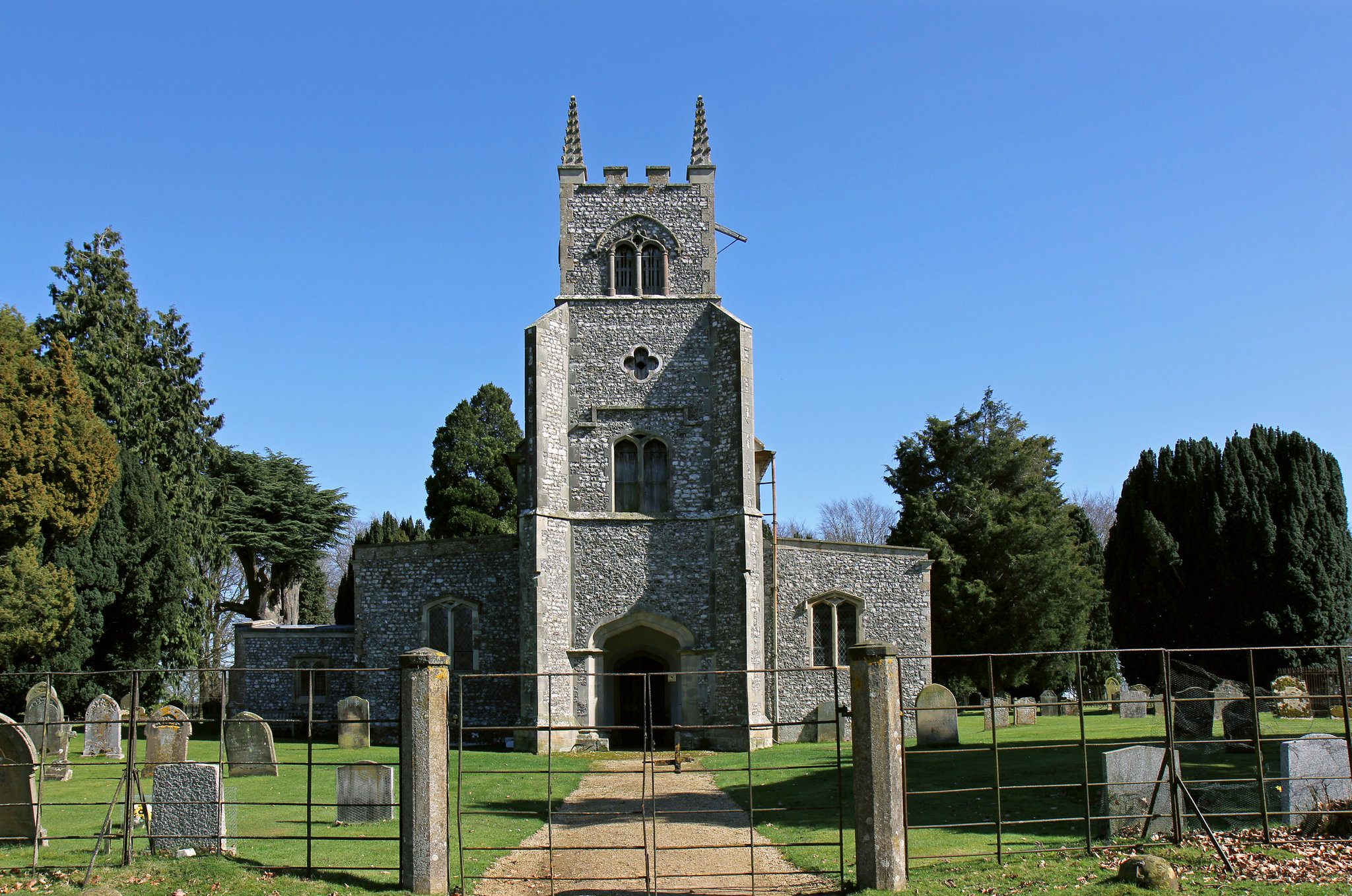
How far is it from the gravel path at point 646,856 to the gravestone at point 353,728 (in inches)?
284

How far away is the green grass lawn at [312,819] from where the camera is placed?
10.1m

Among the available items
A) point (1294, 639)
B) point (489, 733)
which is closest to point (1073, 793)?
point (489, 733)

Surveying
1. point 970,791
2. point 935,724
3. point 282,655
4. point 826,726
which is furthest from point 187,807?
point 282,655

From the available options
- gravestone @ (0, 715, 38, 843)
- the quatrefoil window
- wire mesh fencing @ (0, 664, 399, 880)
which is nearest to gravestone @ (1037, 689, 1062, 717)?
the quatrefoil window

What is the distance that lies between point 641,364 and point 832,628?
312 inches

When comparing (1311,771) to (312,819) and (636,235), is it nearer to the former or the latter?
(312,819)

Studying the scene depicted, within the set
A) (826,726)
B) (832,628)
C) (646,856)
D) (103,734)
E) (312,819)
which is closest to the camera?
(646,856)

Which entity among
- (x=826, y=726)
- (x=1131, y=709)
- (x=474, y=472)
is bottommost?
(x=1131, y=709)

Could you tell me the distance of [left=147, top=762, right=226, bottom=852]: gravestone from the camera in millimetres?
10672

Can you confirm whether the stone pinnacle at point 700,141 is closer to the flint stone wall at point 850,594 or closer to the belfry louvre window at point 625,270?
the belfry louvre window at point 625,270

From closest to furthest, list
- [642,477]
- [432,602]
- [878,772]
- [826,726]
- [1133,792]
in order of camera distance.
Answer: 1. [878,772]
2. [1133,792]
3. [826,726]
4. [642,477]
5. [432,602]

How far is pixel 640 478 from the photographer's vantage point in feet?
77.8

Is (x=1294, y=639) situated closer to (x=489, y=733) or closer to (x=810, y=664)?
(x=810, y=664)

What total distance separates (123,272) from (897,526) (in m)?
28.0
